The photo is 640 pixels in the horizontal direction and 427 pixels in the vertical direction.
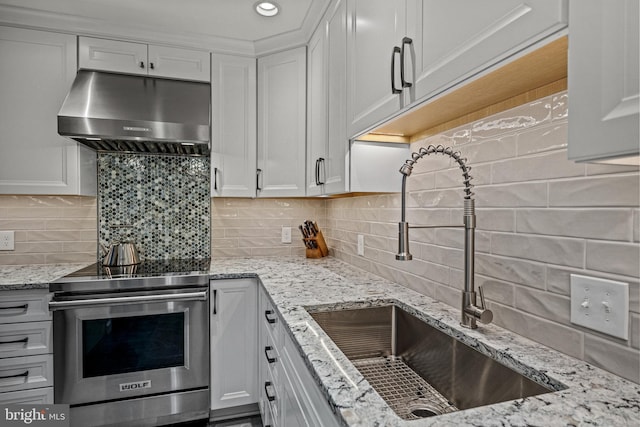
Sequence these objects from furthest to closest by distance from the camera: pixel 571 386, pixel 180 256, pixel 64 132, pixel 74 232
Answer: pixel 180 256
pixel 74 232
pixel 64 132
pixel 571 386

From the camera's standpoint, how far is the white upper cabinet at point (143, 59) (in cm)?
212

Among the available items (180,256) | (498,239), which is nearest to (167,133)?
(180,256)

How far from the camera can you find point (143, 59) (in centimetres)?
220

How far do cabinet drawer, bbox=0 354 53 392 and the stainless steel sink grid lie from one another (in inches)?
62.5

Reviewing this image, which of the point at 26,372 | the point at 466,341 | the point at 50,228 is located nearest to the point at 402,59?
the point at 466,341

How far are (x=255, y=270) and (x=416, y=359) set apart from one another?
1114mm

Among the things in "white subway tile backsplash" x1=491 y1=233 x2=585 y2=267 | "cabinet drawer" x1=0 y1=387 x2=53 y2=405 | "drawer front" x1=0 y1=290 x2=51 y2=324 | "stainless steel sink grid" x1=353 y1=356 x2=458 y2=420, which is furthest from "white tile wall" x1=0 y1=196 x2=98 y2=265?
"white subway tile backsplash" x1=491 y1=233 x2=585 y2=267

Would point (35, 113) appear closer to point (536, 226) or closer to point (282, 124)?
point (282, 124)

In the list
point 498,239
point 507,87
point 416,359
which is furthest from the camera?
point 416,359

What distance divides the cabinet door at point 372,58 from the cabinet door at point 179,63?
116 centimetres

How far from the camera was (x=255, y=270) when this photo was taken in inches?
82.0

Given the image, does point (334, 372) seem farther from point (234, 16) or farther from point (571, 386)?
point (234, 16)

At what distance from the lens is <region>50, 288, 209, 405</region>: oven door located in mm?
1793

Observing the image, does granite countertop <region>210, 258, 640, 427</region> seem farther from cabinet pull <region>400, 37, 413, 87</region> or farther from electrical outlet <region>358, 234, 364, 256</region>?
cabinet pull <region>400, 37, 413, 87</region>
